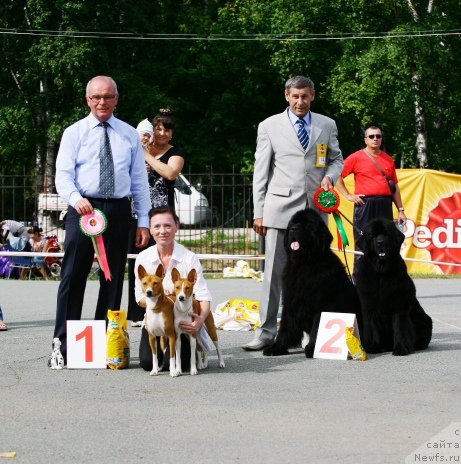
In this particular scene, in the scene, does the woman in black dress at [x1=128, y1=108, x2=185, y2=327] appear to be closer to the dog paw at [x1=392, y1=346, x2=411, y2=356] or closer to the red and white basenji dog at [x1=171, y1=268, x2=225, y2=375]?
the dog paw at [x1=392, y1=346, x2=411, y2=356]

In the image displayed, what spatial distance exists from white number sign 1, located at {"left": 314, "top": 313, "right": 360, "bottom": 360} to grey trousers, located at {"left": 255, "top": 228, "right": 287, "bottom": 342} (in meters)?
0.67

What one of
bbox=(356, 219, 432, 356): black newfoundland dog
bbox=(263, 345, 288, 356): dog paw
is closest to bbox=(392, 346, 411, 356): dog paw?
bbox=(356, 219, 432, 356): black newfoundland dog

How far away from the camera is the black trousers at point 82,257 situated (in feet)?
24.7

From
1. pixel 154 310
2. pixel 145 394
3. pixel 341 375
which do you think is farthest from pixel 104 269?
pixel 341 375

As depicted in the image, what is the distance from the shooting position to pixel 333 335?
26.1 ft

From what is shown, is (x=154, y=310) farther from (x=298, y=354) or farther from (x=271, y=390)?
(x=298, y=354)

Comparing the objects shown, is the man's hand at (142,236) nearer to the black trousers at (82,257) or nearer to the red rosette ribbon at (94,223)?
the black trousers at (82,257)

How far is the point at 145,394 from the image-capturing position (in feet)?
21.5

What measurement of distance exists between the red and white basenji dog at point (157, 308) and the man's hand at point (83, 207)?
1.71ft

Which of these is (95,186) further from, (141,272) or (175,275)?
(175,275)

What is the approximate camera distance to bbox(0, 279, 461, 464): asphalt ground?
5.06 m

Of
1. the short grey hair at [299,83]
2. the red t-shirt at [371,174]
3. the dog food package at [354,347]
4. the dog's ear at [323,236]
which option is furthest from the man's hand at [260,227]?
the red t-shirt at [371,174]

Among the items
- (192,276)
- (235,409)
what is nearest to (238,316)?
(192,276)

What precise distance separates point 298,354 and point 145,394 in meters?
1.96
